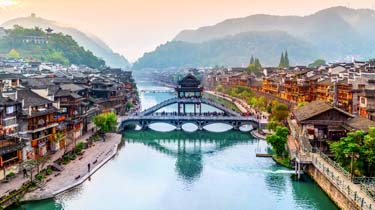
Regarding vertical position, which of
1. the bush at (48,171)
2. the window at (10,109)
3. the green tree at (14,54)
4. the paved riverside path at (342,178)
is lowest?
the bush at (48,171)

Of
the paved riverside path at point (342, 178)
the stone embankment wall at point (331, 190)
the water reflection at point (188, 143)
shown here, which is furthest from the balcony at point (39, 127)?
the paved riverside path at point (342, 178)

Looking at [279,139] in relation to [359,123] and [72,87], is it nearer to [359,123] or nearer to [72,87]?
[359,123]

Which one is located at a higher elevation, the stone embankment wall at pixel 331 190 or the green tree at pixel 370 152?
the green tree at pixel 370 152

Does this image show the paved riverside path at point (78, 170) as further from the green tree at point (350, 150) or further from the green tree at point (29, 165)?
the green tree at point (350, 150)

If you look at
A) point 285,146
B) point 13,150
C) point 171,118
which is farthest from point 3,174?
point 171,118

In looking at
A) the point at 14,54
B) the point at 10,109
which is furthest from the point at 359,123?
the point at 14,54

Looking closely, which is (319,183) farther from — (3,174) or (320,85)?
(320,85)
